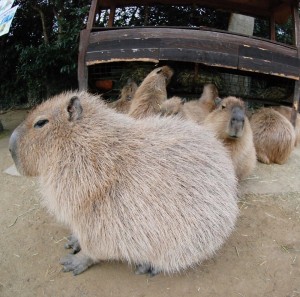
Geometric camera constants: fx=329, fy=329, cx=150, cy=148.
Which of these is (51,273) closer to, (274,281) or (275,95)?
(274,281)

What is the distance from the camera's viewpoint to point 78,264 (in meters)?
2.27

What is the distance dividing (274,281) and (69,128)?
1.64 m

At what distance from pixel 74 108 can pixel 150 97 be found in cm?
160

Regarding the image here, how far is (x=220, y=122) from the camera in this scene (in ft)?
10.6

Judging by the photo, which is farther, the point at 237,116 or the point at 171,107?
the point at 171,107

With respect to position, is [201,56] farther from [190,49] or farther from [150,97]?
[150,97]

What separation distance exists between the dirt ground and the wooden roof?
119 inches

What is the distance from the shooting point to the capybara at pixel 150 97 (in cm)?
352

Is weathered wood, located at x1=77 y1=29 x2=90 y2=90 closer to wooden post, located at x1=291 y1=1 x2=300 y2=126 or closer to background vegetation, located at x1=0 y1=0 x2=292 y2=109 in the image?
wooden post, located at x1=291 y1=1 x2=300 y2=126

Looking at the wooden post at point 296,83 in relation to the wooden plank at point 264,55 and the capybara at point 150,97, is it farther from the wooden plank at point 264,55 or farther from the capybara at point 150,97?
the capybara at point 150,97

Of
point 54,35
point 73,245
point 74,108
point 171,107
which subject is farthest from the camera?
point 54,35

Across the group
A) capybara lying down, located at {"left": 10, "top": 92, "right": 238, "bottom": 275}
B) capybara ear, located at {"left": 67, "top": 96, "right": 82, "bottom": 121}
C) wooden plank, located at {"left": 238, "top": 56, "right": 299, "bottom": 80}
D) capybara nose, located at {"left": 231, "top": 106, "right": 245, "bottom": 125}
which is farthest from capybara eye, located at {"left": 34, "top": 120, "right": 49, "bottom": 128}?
wooden plank, located at {"left": 238, "top": 56, "right": 299, "bottom": 80}

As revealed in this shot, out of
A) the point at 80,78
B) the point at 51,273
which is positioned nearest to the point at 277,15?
the point at 80,78

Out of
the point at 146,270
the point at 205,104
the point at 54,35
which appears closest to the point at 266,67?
the point at 205,104
